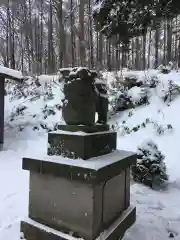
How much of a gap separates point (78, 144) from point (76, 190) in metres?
0.41

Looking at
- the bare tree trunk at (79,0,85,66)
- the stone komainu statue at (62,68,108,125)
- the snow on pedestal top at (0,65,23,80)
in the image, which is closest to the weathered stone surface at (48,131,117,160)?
the stone komainu statue at (62,68,108,125)

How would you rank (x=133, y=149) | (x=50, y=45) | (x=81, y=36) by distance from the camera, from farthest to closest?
(x=50, y=45)
(x=81, y=36)
(x=133, y=149)

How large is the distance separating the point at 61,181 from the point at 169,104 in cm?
500

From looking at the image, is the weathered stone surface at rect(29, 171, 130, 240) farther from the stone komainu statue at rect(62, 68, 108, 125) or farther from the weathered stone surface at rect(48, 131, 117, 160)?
the stone komainu statue at rect(62, 68, 108, 125)

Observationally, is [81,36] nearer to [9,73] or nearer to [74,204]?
[9,73]

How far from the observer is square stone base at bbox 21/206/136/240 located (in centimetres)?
224

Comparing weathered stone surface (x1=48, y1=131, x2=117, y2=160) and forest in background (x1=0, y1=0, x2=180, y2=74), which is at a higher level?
forest in background (x1=0, y1=0, x2=180, y2=74)

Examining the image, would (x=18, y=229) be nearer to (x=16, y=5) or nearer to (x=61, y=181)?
(x=61, y=181)

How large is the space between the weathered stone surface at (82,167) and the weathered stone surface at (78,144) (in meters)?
0.07

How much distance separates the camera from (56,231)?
2.28m

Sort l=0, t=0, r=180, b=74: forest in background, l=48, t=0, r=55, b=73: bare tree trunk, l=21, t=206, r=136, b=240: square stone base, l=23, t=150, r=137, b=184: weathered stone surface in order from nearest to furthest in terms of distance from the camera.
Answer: l=23, t=150, r=137, b=184: weathered stone surface → l=21, t=206, r=136, b=240: square stone base → l=0, t=0, r=180, b=74: forest in background → l=48, t=0, r=55, b=73: bare tree trunk

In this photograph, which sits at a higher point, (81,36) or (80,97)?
(81,36)

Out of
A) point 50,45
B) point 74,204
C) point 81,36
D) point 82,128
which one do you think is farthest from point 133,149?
point 50,45

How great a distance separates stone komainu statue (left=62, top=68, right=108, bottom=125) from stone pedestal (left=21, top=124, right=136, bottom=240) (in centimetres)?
17
